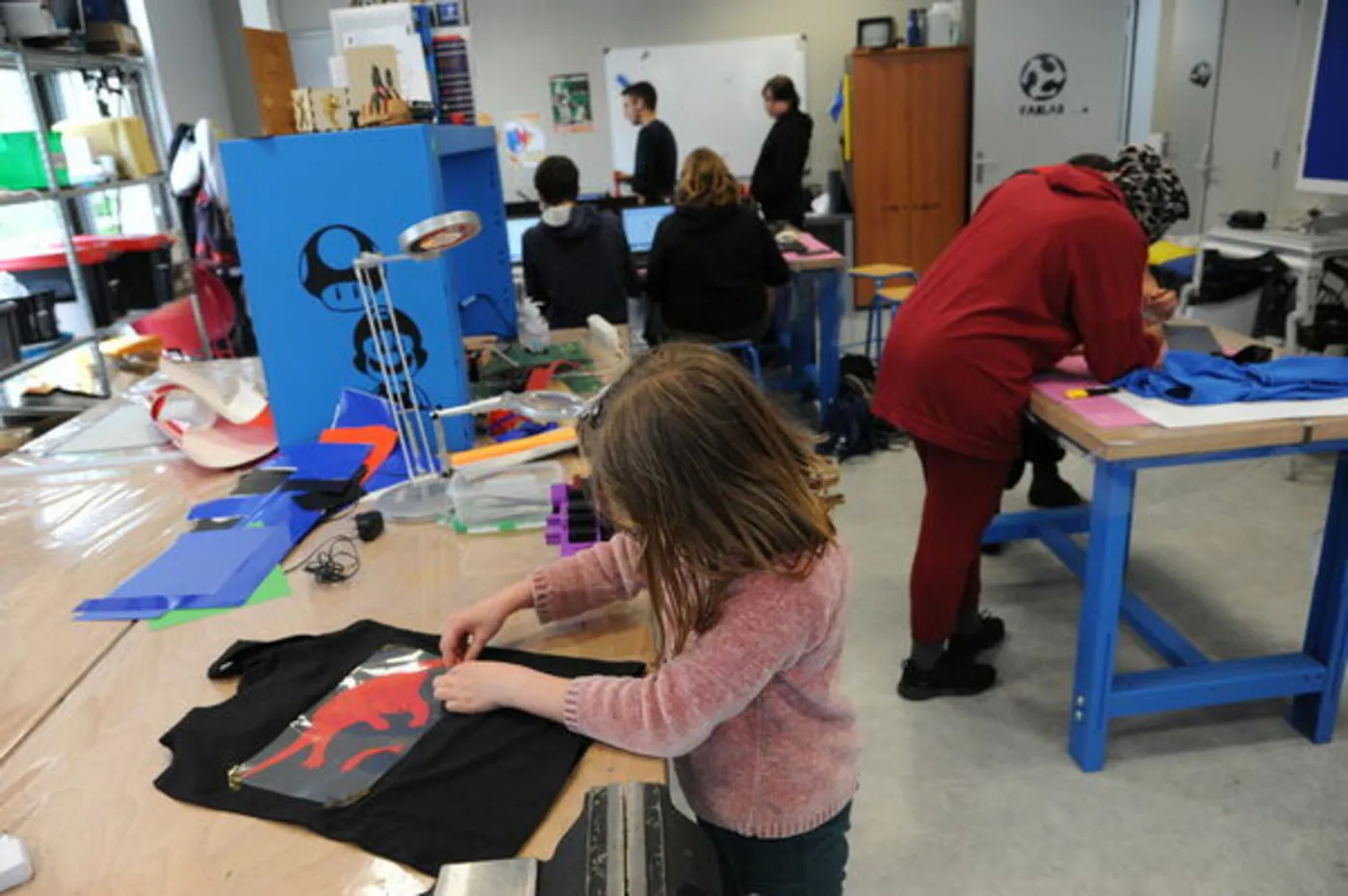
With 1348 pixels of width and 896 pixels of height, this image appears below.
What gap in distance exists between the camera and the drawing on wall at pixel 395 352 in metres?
1.77

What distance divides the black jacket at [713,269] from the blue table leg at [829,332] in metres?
0.33

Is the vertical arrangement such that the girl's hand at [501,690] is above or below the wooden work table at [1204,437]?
above

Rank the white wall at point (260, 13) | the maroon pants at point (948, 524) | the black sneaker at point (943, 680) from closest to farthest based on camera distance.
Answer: the maroon pants at point (948, 524), the black sneaker at point (943, 680), the white wall at point (260, 13)

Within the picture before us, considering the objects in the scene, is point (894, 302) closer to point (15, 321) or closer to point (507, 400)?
point (507, 400)

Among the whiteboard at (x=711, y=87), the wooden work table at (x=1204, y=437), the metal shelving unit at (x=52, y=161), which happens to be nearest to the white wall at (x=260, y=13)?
the metal shelving unit at (x=52, y=161)

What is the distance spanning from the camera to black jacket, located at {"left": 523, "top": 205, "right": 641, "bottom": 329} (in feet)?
12.0

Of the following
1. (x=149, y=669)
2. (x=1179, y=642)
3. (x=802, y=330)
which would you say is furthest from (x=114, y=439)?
(x=802, y=330)

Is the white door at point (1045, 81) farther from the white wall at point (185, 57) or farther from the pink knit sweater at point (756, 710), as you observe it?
the pink knit sweater at point (756, 710)

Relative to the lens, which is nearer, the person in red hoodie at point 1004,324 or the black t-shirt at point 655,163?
the person in red hoodie at point 1004,324

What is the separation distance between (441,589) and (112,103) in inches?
183

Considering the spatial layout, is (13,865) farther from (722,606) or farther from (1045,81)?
(1045,81)

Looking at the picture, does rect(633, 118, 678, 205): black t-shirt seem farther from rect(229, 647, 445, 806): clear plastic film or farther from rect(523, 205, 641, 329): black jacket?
rect(229, 647, 445, 806): clear plastic film

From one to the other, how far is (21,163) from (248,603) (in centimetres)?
315

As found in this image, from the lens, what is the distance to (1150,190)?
1983mm
